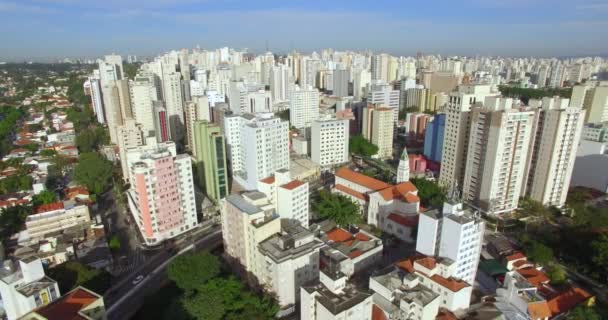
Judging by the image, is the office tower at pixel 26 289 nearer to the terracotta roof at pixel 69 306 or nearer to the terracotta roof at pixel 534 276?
the terracotta roof at pixel 69 306

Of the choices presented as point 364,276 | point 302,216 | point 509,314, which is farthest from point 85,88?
point 509,314

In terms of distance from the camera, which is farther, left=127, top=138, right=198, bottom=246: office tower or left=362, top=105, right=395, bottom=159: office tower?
left=362, top=105, right=395, bottom=159: office tower

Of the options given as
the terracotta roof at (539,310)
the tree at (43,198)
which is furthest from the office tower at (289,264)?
the tree at (43,198)

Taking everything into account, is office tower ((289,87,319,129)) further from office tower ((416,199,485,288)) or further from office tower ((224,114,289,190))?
office tower ((416,199,485,288))

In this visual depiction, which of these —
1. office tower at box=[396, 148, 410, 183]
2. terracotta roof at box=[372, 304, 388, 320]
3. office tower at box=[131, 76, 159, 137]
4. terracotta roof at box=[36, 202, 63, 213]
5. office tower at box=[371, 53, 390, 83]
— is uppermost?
office tower at box=[371, 53, 390, 83]

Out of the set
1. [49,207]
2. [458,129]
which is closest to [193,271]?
[49,207]

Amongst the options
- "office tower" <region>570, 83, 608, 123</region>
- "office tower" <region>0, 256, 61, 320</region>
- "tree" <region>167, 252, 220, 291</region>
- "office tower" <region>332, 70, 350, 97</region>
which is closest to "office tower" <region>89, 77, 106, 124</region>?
"office tower" <region>332, 70, 350, 97</region>
